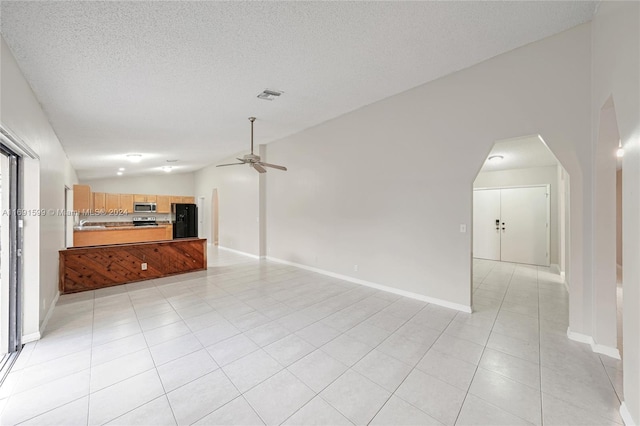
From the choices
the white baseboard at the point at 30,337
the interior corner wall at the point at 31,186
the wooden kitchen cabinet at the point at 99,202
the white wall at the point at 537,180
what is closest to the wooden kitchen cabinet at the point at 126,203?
the wooden kitchen cabinet at the point at 99,202

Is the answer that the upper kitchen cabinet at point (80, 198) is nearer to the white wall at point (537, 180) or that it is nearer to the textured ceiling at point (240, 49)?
the textured ceiling at point (240, 49)

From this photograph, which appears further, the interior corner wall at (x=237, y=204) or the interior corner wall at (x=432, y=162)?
the interior corner wall at (x=237, y=204)

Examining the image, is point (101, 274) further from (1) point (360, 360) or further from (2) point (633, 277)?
A: (2) point (633, 277)

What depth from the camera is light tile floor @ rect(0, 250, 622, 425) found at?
1.67m

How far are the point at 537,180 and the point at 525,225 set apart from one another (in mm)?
1159

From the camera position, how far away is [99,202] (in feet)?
27.9

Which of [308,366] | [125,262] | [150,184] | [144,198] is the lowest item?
[308,366]

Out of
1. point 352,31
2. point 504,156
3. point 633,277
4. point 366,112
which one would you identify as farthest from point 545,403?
point 504,156

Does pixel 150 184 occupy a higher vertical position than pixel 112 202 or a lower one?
higher

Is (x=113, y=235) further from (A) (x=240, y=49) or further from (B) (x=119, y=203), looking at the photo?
(A) (x=240, y=49)

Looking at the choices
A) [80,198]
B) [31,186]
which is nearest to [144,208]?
[80,198]

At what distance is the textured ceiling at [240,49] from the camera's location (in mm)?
2086

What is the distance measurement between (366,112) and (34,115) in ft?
14.6

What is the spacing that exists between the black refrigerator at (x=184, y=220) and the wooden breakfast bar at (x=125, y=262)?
16.2ft
